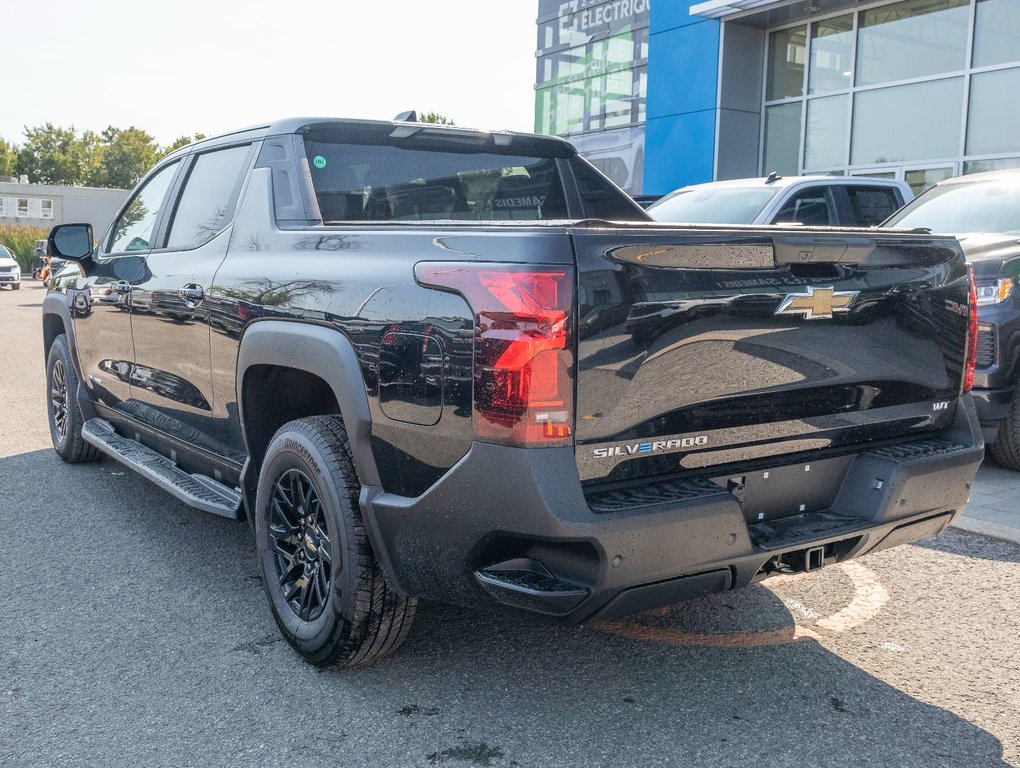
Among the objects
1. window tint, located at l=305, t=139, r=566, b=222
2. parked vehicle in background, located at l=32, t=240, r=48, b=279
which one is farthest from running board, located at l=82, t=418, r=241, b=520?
parked vehicle in background, located at l=32, t=240, r=48, b=279

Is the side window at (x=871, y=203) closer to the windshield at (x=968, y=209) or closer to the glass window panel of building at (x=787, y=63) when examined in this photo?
the windshield at (x=968, y=209)

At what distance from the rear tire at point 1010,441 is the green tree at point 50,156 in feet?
320

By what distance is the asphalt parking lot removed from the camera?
2885 mm

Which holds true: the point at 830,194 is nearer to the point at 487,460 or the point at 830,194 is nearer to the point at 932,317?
the point at 932,317

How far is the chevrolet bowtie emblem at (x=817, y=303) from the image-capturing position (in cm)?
293

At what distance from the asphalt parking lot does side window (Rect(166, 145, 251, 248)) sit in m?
1.46

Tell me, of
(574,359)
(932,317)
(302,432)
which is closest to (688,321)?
(574,359)

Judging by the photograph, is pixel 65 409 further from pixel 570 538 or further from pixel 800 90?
pixel 800 90

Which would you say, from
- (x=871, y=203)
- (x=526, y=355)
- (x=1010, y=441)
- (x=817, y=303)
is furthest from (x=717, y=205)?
(x=526, y=355)

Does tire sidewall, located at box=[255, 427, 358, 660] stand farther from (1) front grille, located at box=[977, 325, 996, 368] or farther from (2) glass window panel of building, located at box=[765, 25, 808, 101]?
(2) glass window panel of building, located at box=[765, 25, 808, 101]

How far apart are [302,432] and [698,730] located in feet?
5.09

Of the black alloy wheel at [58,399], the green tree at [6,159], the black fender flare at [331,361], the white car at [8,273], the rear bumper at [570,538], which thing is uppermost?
the green tree at [6,159]

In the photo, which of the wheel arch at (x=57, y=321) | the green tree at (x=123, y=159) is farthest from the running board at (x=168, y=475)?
the green tree at (x=123, y=159)

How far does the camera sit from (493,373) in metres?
2.57
